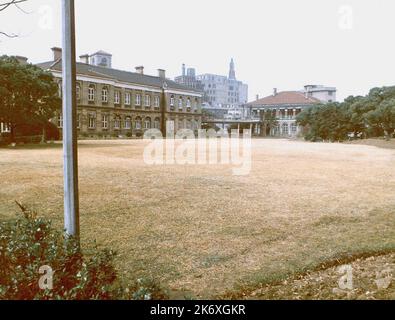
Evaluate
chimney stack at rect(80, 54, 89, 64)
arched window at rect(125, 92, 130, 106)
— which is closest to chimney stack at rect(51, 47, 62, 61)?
chimney stack at rect(80, 54, 89, 64)

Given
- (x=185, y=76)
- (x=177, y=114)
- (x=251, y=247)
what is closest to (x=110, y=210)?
(x=251, y=247)

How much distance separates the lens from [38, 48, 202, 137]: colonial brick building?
52.1 metres

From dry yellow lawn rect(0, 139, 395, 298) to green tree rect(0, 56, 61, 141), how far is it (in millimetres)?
16616

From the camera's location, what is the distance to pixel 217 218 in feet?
27.6

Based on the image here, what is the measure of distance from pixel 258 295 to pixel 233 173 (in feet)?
35.4

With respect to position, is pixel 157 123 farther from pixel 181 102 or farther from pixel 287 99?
pixel 287 99

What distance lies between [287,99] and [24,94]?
194 ft

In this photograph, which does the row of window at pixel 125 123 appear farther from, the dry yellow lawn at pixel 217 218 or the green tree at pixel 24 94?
the dry yellow lawn at pixel 217 218

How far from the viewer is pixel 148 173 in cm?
1489

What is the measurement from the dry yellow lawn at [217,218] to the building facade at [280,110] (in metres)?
64.1

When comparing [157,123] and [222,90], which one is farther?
[222,90]

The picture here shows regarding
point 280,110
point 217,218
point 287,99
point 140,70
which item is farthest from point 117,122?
point 217,218

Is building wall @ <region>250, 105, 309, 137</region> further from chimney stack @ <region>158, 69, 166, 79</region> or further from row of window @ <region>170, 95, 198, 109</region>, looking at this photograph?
chimney stack @ <region>158, 69, 166, 79</region>
